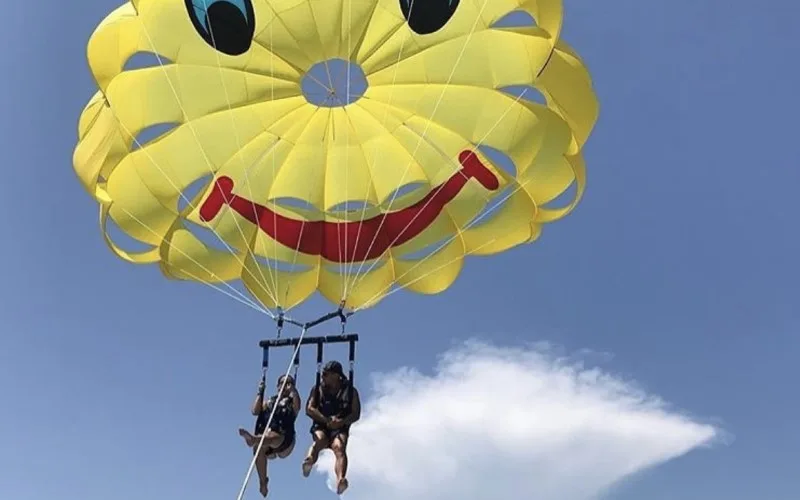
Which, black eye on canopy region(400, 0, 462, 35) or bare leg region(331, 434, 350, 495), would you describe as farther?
black eye on canopy region(400, 0, 462, 35)

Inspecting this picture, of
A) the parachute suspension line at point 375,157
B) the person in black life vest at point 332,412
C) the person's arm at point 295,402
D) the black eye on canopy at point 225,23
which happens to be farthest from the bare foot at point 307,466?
the black eye on canopy at point 225,23

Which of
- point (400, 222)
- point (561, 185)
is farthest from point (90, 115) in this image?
point (561, 185)

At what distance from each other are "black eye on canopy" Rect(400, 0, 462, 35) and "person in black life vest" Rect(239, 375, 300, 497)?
337 centimetres

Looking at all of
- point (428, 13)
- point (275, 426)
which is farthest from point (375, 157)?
point (275, 426)

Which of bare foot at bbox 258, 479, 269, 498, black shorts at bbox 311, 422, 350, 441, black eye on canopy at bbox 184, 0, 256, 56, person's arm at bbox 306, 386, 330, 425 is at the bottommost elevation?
bare foot at bbox 258, 479, 269, 498

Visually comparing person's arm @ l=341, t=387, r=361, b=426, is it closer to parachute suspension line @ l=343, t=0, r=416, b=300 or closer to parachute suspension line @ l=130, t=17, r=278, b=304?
parachute suspension line @ l=343, t=0, r=416, b=300

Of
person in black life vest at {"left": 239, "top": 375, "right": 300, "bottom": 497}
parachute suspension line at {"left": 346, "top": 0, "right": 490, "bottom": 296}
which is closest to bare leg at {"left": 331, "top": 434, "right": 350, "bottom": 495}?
person in black life vest at {"left": 239, "top": 375, "right": 300, "bottom": 497}

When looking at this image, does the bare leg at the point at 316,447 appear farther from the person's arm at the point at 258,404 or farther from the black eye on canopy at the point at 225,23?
the black eye on canopy at the point at 225,23

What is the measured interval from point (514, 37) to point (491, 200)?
1647mm

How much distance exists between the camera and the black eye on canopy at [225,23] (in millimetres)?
8117

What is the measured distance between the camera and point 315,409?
304 inches

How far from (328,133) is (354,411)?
9.42ft

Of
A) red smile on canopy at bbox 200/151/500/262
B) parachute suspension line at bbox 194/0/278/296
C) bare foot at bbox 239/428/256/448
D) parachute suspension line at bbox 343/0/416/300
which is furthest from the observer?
red smile on canopy at bbox 200/151/500/262

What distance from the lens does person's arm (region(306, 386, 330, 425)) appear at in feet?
25.3
